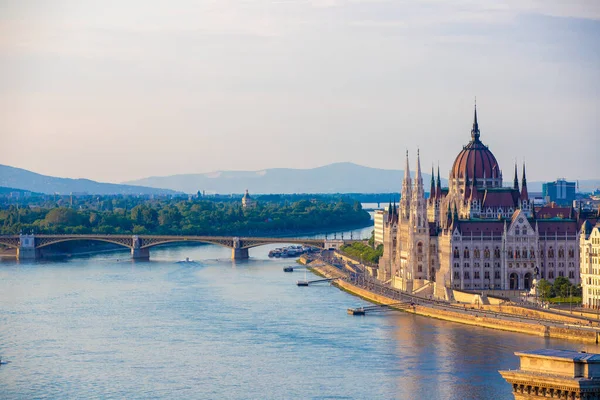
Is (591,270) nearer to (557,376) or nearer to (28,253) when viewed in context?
(557,376)

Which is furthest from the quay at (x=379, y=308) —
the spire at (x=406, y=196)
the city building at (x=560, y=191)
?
the city building at (x=560, y=191)

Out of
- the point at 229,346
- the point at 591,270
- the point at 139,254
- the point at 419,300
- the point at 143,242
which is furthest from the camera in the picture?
the point at 143,242

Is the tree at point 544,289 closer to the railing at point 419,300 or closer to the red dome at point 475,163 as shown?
the railing at point 419,300

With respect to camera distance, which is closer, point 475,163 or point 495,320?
point 495,320

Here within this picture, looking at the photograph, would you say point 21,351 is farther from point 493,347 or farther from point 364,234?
point 364,234

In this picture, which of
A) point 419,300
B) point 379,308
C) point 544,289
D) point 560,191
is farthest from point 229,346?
point 560,191

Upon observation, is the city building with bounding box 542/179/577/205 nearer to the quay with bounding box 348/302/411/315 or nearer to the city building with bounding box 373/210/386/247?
the city building with bounding box 373/210/386/247
